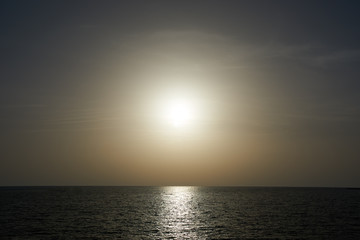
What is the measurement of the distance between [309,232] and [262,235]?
956cm

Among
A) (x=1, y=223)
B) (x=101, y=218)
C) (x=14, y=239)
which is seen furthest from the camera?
(x=101, y=218)

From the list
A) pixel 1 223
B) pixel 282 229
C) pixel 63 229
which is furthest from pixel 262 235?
pixel 1 223

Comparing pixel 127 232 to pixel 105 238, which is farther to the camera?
pixel 127 232

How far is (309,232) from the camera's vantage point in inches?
2393

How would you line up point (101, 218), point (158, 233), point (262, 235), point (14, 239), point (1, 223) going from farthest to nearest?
point (101, 218) < point (1, 223) < point (158, 233) < point (262, 235) < point (14, 239)

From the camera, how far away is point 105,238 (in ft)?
179

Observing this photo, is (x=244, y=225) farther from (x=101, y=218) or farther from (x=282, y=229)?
(x=101, y=218)

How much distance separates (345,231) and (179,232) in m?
29.6

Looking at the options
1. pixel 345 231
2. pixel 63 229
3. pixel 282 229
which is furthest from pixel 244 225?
pixel 63 229

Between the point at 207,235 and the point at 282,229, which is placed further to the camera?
the point at 282,229

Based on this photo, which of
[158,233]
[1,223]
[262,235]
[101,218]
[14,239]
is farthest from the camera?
[101,218]

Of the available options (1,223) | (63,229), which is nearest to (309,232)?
(63,229)

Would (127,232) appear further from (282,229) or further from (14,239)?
(282,229)

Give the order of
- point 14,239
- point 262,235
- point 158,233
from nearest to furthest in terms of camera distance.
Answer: point 14,239, point 262,235, point 158,233
